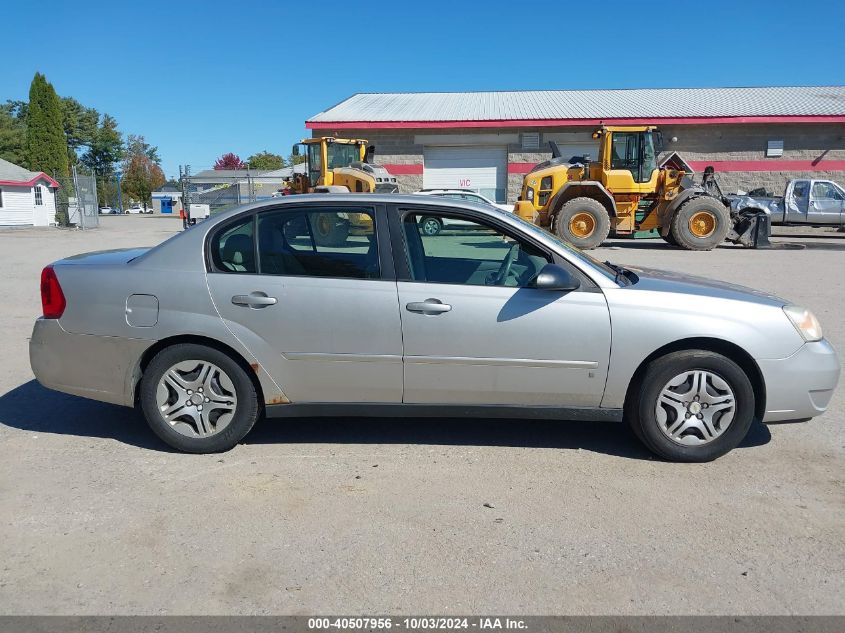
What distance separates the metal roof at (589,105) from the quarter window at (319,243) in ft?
87.1

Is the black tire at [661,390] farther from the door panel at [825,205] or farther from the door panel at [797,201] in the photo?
the door panel at [825,205]

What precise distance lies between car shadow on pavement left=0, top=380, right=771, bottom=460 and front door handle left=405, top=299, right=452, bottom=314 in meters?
0.96

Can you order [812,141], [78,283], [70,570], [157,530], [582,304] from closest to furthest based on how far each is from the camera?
[70,570], [157,530], [582,304], [78,283], [812,141]

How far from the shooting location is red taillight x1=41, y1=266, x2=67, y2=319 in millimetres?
4238

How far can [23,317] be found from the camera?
331 inches

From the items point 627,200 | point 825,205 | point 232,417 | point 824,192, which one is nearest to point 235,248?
point 232,417

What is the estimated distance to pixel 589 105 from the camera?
32.4 metres

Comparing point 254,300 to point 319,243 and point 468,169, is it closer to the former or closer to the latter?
point 319,243

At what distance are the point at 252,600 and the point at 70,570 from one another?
0.86 meters

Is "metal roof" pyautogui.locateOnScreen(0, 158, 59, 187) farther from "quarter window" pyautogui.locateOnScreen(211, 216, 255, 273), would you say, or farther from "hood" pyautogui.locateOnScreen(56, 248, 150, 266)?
"quarter window" pyautogui.locateOnScreen(211, 216, 255, 273)

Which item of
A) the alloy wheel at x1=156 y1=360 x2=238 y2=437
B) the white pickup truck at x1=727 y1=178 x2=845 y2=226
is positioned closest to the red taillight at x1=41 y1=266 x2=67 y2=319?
the alloy wheel at x1=156 y1=360 x2=238 y2=437

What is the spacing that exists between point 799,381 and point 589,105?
30900 millimetres

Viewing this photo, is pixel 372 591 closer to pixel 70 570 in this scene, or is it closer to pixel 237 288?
pixel 70 570

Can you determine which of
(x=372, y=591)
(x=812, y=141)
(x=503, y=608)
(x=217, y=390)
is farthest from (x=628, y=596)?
(x=812, y=141)
